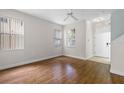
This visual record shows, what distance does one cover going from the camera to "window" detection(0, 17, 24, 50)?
3383 millimetres

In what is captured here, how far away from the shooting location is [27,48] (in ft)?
14.1

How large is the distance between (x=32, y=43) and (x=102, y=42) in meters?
4.85

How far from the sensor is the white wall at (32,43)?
3.55 m

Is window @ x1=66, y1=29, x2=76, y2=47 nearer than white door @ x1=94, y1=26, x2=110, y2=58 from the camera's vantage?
No

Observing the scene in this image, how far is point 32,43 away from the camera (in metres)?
4.57

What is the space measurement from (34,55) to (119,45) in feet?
13.1

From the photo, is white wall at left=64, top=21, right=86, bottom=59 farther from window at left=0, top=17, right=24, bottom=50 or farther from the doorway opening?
window at left=0, top=17, right=24, bottom=50

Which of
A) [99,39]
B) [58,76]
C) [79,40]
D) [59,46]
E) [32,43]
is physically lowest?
[58,76]

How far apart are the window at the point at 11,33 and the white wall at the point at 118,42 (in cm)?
396

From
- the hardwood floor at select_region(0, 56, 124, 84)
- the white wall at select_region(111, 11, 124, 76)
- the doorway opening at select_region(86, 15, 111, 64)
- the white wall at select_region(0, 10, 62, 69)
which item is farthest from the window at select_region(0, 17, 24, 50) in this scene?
the doorway opening at select_region(86, 15, 111, 64)

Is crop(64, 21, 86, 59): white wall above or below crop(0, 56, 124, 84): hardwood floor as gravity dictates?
above

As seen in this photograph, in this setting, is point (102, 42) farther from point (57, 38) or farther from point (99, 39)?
point (57, 38)

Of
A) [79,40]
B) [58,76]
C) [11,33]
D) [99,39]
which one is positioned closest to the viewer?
[58,76]

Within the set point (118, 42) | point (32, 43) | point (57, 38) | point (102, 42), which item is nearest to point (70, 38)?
point (57, 38)
